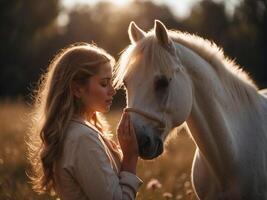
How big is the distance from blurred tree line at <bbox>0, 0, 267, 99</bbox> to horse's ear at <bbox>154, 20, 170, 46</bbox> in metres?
19.8

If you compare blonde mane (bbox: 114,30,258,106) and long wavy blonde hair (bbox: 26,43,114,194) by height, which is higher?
blonde mane (bbox: 114,30,258,106)

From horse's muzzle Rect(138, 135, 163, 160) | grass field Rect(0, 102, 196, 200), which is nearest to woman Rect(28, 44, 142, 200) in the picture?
horse's muzzle Rect(138, 135, 163, 160)

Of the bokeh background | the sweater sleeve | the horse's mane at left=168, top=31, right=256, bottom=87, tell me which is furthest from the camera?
the bokeh background

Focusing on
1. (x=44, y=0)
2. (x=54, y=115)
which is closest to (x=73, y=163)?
(x=54, y=115)

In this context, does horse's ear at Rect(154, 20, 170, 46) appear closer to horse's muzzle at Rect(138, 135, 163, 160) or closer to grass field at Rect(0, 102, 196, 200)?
horse's muzzle at Rect(138, 135, 163, 160)

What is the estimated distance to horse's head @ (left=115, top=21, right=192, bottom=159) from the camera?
11.3 feet

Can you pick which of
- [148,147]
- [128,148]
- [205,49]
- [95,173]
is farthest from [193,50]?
[95,173]

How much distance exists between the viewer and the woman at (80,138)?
307 centimetres

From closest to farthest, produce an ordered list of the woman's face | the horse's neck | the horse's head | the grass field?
the woman's face, the horse's head, the horse's neck, the grass field

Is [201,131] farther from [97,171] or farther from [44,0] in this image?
[44,0]

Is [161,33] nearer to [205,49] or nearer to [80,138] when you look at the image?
[205,49]

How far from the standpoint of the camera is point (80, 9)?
155ft

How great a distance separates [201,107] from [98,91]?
0.94m

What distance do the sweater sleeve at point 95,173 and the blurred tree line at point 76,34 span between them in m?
20.3
